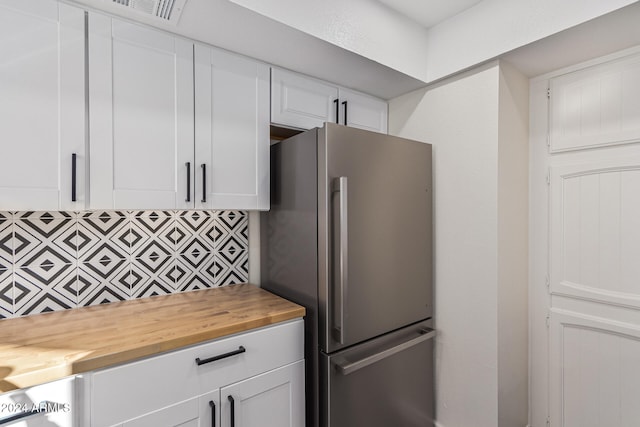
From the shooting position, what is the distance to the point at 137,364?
44.2 inches

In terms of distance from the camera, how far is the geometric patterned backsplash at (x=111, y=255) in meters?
1.42

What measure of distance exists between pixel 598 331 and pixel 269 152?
2003mm

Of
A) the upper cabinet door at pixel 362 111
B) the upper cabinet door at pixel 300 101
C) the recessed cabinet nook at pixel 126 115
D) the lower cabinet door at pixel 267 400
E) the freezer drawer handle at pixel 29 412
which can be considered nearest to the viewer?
the freezer drawer handle at pixel 29 412

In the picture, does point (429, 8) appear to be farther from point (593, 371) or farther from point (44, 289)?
point (44, 289)

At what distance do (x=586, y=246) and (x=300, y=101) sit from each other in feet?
5.80

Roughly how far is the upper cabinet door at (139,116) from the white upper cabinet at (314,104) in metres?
0.48

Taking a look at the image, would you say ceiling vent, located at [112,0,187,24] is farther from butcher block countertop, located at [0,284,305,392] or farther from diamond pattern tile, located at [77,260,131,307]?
butcher block countertop, located at [0,284,305,392]

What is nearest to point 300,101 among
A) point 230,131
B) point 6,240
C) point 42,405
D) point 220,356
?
point 230,131

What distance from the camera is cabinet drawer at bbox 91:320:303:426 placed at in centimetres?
108

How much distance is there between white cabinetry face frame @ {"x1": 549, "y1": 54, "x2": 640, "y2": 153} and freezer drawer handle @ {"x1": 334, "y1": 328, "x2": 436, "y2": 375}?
129cm

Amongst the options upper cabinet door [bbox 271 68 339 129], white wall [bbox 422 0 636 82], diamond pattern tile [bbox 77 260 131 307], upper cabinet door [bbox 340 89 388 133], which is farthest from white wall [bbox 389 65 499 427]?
diamond pattern tile [bbox 77 260 131 307]

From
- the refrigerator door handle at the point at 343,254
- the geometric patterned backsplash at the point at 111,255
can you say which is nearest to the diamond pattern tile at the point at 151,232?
the geometric patterned backsplash at the point at 111,255

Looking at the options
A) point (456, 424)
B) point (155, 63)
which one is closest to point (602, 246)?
point (456, 424)

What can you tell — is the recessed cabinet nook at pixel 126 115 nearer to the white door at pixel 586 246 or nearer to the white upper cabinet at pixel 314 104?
the white upper cabinet at pixel 314 104
